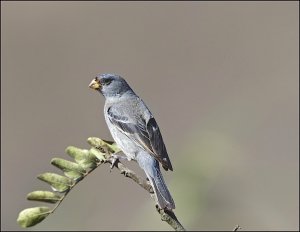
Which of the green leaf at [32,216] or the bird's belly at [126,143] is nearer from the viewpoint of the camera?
the green leaf at [32,216]

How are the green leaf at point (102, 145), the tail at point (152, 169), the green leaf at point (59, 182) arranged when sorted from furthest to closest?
the tail at point (152, 169), the green leaf at point (102, 145), the green leaf at point (59, 182)

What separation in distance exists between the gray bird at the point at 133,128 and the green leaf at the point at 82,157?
4.45ft

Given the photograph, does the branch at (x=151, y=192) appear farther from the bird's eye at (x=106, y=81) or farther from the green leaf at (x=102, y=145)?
the bird's eye at (x=106, y=81)

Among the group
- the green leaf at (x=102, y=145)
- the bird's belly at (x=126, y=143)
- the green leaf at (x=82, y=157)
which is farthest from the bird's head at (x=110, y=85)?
the green leaf at (x=82, y=157)

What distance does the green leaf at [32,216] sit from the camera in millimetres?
2787

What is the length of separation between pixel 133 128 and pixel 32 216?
2795 mm

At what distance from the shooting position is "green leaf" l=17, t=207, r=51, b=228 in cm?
279

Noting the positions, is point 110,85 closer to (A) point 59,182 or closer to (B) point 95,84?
(B) point 95,84

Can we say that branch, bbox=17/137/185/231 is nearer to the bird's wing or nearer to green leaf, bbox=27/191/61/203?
green leaf, bbox=27/191/61/203

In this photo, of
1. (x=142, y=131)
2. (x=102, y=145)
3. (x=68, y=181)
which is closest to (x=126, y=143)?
(x=142, y=131)

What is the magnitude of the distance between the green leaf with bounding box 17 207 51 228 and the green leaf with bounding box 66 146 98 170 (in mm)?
247

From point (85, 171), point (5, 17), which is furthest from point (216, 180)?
point (5, 17)

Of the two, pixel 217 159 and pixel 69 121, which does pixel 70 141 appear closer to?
pixel 69 121

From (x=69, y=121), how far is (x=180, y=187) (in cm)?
1253
